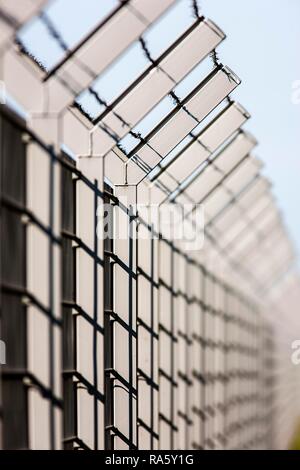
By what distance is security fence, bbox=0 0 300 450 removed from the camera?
15.9m

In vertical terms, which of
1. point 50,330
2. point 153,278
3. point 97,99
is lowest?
point 50,330

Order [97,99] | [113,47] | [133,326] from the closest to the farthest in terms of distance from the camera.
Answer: [113,47], [97,99], [133,326]

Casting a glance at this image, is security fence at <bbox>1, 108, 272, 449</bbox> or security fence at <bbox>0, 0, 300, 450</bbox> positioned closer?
security fence at <bbox>1, 108, 272, 449</bbox>

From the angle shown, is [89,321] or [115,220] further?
[115,220]

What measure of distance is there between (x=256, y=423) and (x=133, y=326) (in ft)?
126

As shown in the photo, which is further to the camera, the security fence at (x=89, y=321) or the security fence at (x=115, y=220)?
the security fence at (x=115, y=220)

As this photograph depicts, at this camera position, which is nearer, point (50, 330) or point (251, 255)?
point (50, 330)

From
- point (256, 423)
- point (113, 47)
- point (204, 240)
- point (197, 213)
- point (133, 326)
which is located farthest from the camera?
point (256, 423)

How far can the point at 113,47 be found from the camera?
17.6 m

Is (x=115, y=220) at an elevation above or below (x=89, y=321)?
above

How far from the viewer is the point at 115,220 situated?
21984mm

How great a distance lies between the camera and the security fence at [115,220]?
15.9 metres
